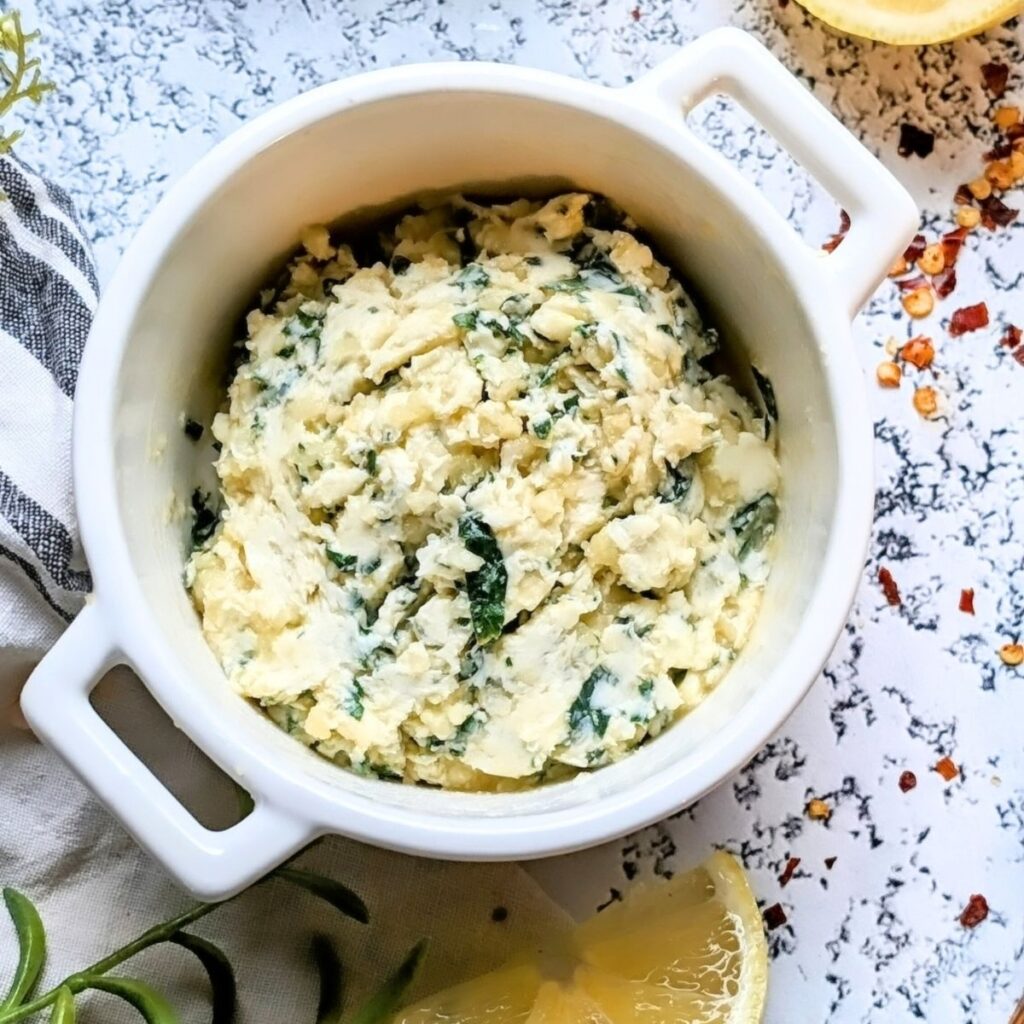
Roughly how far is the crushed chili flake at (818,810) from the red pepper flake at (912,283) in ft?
1.44

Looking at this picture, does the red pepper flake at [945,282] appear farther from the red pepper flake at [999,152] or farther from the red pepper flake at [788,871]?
the red pepper flake at [788,871]

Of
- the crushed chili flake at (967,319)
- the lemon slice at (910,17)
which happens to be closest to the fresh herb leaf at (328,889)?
the crushed chili flake at (967,319)

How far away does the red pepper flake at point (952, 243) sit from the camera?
1191 millimetres

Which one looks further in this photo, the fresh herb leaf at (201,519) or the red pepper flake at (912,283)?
the red pepper flake at (912,283)

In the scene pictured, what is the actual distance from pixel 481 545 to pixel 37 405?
1.27 feet

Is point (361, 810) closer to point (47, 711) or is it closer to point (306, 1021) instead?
point (47, 711)

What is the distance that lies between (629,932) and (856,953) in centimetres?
19

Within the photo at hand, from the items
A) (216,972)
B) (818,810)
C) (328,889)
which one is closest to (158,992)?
(216,972)

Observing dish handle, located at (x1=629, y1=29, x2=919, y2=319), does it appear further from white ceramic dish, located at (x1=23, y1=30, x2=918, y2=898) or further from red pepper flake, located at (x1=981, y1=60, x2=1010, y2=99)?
red pepper flake, located at (x1=981, y1=60, x2=1010, y2=99)

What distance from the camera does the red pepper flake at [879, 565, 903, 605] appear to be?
3.80 ft

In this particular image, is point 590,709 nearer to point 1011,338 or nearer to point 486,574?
point 486,574

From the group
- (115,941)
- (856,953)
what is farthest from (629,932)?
(115,941)

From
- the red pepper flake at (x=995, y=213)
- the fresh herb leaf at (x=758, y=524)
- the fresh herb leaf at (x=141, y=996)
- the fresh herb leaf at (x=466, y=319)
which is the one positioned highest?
the fresh herb leaf at (x=466, y=319)

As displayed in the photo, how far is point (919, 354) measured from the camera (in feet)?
3.86
